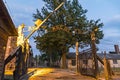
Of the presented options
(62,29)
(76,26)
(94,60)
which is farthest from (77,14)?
(94,60)

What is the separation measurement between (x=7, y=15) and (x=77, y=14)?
33563mm

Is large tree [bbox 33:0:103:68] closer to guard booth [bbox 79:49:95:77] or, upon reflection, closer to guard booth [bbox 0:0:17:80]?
guard booth [bbox 79:49:95:77]

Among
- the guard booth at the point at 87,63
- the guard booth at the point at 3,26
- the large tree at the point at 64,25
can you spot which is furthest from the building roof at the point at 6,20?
the large tree at the point at 64,25

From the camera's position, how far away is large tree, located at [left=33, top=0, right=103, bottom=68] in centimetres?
3491

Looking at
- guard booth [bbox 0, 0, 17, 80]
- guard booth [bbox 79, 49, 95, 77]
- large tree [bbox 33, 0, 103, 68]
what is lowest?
guard booth [bbox 79, 49, 95, 77]

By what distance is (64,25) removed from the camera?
37.9 m

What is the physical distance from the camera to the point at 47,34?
35562mm

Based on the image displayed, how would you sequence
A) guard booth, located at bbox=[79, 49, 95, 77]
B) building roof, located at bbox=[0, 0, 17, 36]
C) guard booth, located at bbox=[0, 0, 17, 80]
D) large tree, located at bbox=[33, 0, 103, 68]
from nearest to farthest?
building roof, located at bbox=[0, 0, 17, 36], guard booth, located at bbox=[0, 0, 17, 80], guard booth, located at bbox=[79, 49, 95, 77], large tree, located at bbox=[33, 0, 103, 68]

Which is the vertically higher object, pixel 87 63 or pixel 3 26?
pixel 3 26

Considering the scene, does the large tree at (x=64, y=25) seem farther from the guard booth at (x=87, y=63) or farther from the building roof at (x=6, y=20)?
the building roof at (x=6, y=20)

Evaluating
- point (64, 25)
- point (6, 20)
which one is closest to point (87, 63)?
point (6, 20)

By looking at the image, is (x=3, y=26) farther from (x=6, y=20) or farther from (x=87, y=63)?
(x=87, y=63)

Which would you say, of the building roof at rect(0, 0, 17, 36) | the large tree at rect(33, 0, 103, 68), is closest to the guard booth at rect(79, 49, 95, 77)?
the building roof at rect(0, 0, 17, 36)

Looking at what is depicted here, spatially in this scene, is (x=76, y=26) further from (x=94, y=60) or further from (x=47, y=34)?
(x=94, y=60)
